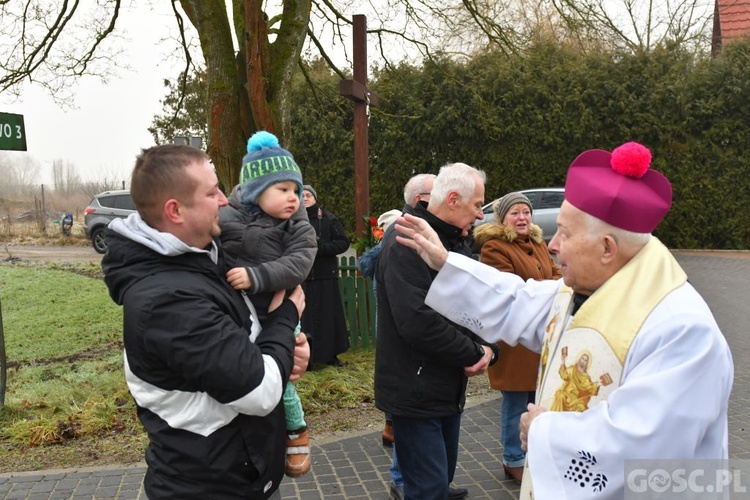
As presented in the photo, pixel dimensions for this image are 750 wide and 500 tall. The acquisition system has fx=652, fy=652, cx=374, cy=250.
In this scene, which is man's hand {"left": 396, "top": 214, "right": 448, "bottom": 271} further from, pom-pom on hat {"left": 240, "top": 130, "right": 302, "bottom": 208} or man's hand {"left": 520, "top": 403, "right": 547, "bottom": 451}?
man's hand {"left": 520, "top": 403, "right": 547, "bottom": 451}

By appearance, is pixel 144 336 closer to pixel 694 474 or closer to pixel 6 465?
pixel 694 474

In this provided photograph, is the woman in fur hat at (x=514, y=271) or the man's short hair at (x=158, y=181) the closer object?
the man's short hair at (x=158, y=181)

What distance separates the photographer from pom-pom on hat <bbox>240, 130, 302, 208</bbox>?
99.5 inches

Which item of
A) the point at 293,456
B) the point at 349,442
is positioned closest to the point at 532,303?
the point at 293,456

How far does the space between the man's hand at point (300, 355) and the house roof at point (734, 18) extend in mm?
22157

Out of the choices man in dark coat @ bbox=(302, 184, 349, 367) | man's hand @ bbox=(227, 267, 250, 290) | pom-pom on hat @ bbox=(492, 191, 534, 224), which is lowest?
man in dark coat @ bbox=(302, 184, 349, 367)

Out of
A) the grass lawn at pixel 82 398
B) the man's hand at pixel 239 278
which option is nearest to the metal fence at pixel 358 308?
the grass lawn at pixel 82 398

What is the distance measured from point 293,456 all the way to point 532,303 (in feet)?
3.57

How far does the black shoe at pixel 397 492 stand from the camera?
12.7ft

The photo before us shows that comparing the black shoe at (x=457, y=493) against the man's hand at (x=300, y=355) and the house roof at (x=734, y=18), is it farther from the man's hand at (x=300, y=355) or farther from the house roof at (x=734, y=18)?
the house roof at (x=734, y=18)

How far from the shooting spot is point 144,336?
1797mm

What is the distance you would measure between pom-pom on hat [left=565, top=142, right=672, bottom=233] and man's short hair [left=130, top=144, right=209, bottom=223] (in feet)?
3.78

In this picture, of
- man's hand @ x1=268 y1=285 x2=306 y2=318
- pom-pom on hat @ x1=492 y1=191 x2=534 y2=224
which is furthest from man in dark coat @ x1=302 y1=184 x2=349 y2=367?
man's hand @ x1=268 y1=285 x2=306 y2=318

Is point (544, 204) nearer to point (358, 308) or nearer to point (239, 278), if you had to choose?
point (358, 308)
